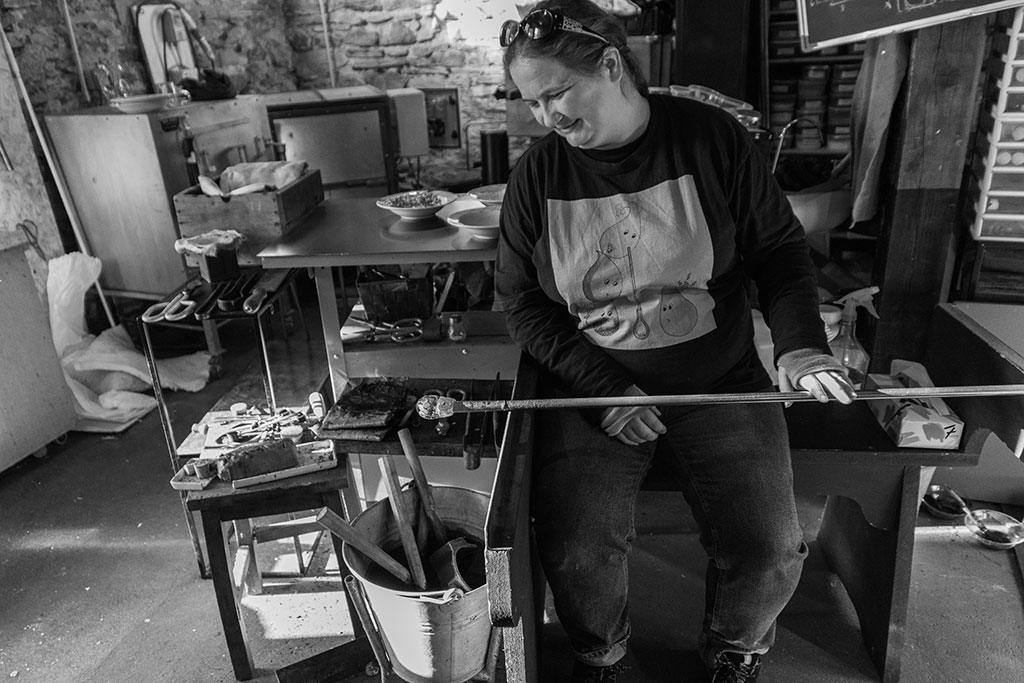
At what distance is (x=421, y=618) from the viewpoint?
1.52m

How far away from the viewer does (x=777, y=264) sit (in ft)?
5.84

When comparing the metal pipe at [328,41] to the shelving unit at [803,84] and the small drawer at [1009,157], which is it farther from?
the small drawer at [1009,157]

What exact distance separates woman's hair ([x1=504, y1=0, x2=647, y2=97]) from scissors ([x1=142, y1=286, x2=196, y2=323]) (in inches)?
44.6

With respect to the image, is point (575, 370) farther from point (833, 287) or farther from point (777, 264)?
point (833, 287)

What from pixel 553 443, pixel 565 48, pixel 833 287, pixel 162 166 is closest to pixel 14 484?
pixel 162 166

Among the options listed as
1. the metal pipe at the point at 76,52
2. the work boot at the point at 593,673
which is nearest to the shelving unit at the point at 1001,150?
the work boot at the point at 593,673

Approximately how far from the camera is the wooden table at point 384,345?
7.12 feet

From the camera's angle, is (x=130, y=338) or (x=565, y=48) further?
(x=130, y=338)

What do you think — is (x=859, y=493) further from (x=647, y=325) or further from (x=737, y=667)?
(x=647, y=325)

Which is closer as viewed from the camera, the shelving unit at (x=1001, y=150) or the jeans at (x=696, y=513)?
the jeans at (x=696, y=513)

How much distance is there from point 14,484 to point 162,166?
1.63 meters

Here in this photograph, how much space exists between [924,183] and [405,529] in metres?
1.86

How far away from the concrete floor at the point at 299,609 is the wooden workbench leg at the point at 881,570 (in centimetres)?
6

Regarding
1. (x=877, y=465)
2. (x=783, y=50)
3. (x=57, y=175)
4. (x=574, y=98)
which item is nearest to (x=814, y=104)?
(x=783, y=50)
